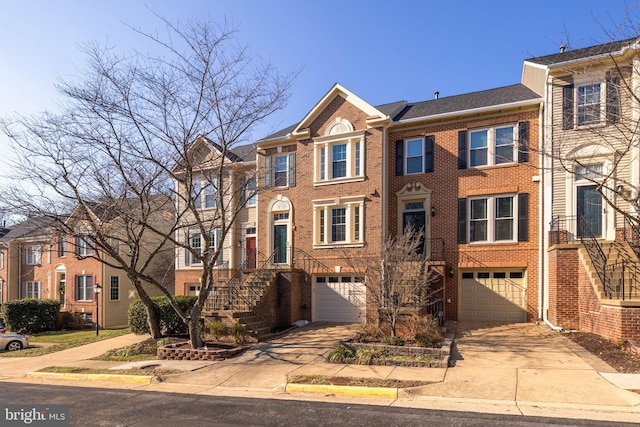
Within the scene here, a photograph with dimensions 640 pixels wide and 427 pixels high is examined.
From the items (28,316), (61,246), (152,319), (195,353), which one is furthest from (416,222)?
(28,316)

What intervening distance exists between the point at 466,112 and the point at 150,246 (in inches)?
766

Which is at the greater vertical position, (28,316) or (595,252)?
(595,252)

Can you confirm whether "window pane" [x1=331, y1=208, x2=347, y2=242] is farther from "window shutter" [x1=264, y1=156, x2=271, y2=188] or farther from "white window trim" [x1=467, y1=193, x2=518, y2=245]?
"white window trim" [x1=467, y1=193, x2=518, y2=245]

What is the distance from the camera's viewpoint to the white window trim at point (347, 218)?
1813cm

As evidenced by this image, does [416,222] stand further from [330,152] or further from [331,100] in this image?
[331,100]

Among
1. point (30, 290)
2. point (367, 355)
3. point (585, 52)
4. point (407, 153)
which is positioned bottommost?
point (30, 290)

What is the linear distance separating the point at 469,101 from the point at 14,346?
2237 cm

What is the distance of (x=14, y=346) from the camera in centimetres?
1886

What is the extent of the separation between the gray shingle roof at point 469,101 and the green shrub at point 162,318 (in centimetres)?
1248

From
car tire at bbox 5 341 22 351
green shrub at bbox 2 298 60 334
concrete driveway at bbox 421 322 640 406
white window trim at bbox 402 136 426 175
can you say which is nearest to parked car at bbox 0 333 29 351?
car tire at bbox 5 341 22 351

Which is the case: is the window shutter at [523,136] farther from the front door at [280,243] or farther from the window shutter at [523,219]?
the front door at [280,243]

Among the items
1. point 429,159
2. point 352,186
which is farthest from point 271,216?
point 429,159

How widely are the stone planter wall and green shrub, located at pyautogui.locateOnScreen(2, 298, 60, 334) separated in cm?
1944

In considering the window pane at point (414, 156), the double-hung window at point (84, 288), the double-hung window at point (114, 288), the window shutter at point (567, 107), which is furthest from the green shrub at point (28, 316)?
the window shutter at point (567, 107)
